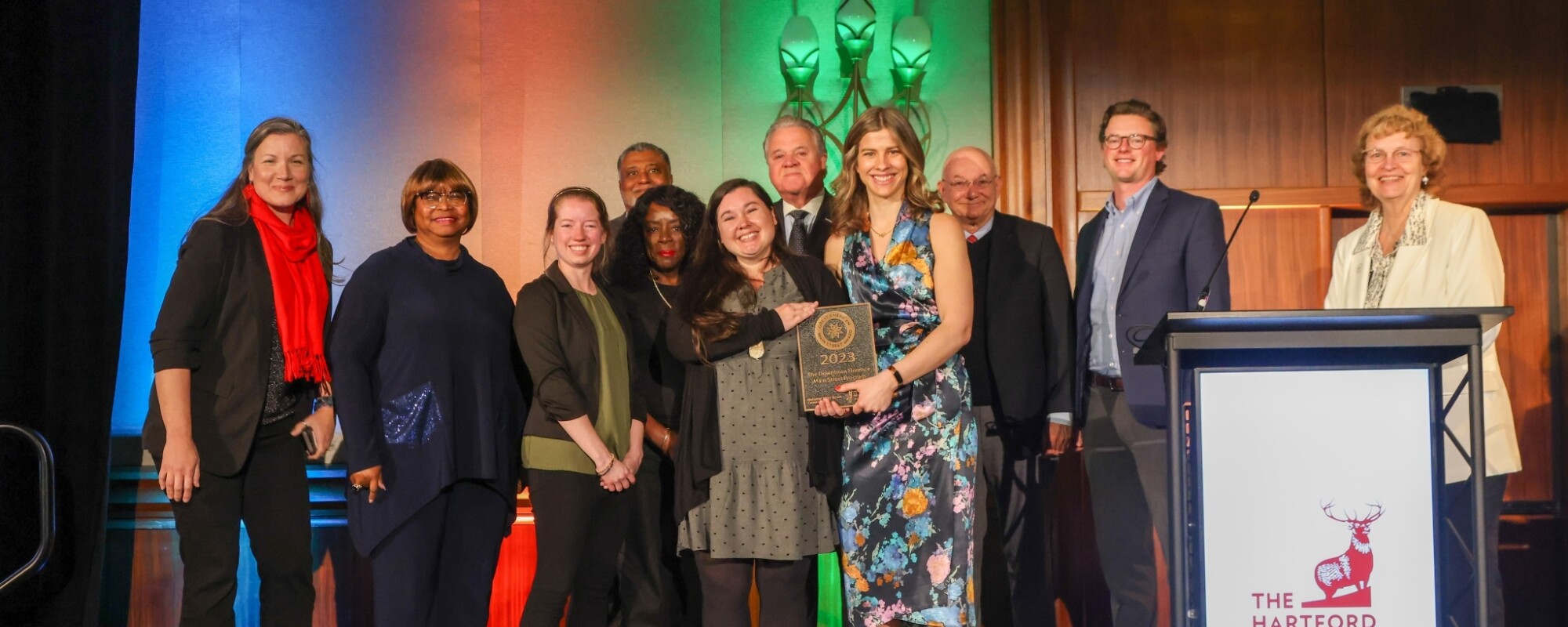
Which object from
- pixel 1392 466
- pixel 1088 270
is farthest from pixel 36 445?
pixel 1392 466

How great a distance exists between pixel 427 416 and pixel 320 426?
35 centimetres

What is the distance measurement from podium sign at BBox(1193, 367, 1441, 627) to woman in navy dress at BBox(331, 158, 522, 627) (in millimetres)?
1871

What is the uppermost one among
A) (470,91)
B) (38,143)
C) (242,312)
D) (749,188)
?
(470,91)

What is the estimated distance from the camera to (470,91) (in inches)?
199

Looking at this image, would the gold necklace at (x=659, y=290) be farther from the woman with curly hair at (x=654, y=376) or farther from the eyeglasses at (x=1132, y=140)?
the eyeglasses at (x=1132, y=140)

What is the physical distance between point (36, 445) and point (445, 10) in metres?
2.54

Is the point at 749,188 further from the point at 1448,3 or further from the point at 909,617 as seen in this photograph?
the point at 1448,3

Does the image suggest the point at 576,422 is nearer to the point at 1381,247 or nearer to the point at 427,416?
the point at 427,416

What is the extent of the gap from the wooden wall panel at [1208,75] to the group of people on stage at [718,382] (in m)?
1.22

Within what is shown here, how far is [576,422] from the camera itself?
131 inches

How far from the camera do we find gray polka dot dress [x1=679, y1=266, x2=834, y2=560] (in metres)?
3.05

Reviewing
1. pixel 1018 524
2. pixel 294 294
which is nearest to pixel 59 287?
pixel 294 294

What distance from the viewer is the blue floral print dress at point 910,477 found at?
3033 millimetres

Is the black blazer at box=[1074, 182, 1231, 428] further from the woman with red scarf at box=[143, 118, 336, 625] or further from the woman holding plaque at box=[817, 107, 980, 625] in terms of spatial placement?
the woman with red scarf at box=[143, 118, 336, 625]
